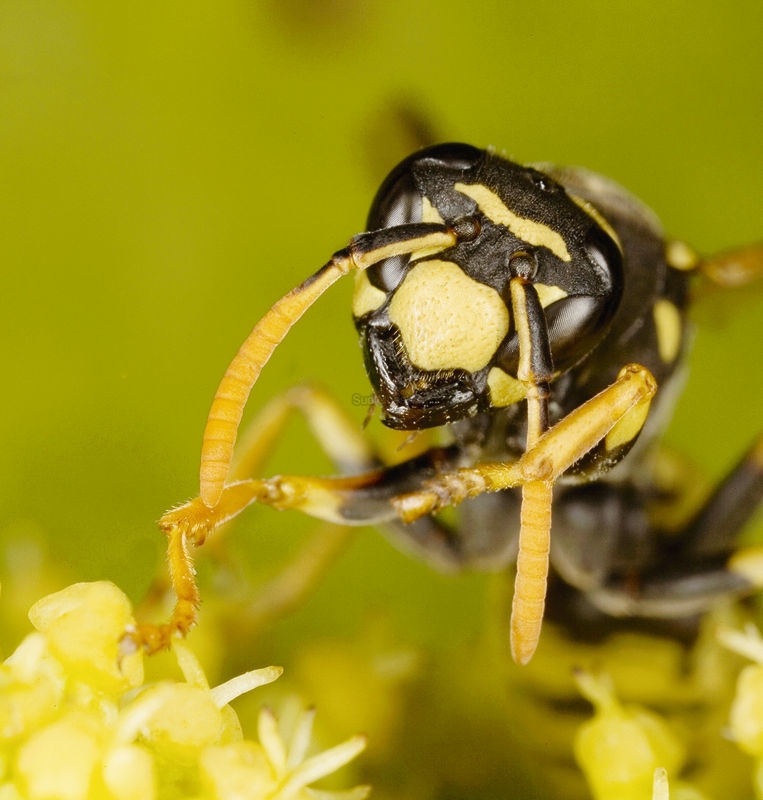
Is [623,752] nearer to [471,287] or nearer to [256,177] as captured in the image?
[471,287]

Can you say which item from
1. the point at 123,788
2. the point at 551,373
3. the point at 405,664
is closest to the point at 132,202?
the point at 405,664

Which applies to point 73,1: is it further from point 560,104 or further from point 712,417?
point 712,417

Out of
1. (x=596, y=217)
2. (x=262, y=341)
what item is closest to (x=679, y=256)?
(x=596, y=217)

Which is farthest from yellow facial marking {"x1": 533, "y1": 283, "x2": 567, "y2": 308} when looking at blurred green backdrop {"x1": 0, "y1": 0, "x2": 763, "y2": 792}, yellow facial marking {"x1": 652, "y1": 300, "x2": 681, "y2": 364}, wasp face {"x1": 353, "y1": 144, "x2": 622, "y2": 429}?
blurred green backdrop {"x1": 0, "y1": 0, "x2": 763, "y2": 792}

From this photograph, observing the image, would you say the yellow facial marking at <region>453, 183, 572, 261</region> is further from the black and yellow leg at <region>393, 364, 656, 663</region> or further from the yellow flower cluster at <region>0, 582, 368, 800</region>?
the yellow flower cluster at <region>0, 582, 368, 800</region>

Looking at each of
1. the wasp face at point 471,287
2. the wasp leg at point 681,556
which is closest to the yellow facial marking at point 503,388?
the wasp face at point 471,287

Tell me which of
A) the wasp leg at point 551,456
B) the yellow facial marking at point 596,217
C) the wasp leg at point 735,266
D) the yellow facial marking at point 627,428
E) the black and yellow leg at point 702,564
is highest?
the yellow facial marking at point 596,217

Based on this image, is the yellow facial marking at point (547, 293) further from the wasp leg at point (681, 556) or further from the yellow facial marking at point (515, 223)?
the wasp leg at point (681, 556)
